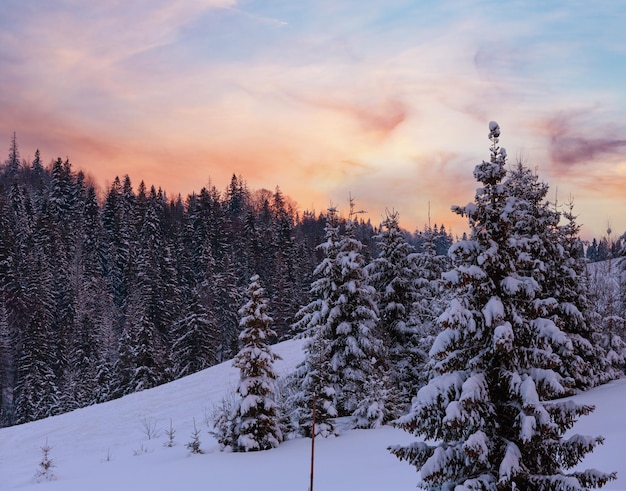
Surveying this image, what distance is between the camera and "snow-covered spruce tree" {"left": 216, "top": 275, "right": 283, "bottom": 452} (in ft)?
56.3

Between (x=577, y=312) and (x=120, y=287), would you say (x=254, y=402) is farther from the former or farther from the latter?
(x=120, y=287)

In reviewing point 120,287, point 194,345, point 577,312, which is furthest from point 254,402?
point 120,287

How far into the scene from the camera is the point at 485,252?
795cm

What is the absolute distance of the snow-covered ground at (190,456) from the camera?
13.3 metres

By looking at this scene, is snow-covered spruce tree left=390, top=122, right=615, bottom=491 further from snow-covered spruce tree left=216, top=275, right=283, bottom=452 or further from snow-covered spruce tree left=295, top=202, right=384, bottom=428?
snow-covered spruce tree left=295, top=202, right=384, bottom=428

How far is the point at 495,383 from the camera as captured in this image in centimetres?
786

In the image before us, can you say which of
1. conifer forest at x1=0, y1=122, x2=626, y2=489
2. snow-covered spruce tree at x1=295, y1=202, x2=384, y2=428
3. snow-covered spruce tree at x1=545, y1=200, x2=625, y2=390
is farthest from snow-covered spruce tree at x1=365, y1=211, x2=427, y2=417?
snow-covered spruce tree at x1=545, y1=200, x2=625, y2=390

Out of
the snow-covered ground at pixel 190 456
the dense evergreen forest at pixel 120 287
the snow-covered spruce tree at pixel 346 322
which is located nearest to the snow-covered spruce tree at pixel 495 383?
the snow-covered ground at pixel 190 456

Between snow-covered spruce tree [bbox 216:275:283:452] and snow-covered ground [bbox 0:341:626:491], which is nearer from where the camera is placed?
snow-covered ground [bbox 0:341:626:491]

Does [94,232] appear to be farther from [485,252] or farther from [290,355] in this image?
[485,252]

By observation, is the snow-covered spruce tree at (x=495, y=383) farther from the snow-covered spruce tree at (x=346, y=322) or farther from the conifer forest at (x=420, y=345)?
the snow-covered spruce tree at (x=346, y=322)

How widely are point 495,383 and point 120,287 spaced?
98444 millimetres

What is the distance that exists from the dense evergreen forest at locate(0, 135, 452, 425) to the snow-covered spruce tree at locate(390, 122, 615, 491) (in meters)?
21.5

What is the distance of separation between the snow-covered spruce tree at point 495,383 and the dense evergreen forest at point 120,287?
845 inches
